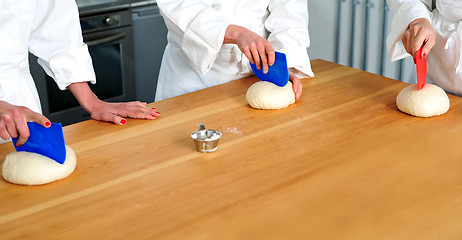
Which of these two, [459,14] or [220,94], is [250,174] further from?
[459,14]

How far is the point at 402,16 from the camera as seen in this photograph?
5.20 feet

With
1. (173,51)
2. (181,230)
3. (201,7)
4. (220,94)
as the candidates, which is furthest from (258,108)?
(181,230)

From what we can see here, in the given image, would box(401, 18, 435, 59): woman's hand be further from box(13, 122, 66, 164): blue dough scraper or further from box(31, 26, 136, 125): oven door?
box(31, 26, 136, 125): oven door

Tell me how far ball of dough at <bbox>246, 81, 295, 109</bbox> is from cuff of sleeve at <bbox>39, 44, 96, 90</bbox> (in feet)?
1.53

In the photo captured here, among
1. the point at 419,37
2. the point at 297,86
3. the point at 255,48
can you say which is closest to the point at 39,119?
the point at 255,48

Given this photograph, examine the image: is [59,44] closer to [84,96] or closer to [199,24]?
[84,96]

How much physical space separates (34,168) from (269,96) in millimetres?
638

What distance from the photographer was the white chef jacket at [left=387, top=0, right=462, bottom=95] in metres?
1.53

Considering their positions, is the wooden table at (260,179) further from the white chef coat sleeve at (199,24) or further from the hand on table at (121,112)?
the white chef coat sleeve at (199,24)

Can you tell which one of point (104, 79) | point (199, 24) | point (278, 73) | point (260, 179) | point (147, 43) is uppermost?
point (199, 24)

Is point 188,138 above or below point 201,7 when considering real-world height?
below

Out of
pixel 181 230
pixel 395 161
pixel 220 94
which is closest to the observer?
pixel 181 230

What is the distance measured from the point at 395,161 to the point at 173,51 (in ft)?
2.93

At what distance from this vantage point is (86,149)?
1253 millimetres
